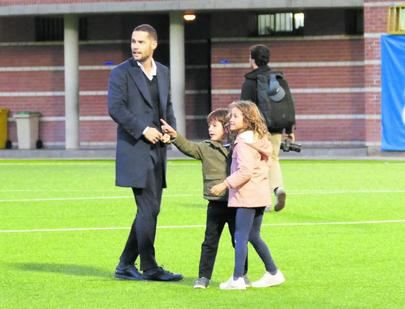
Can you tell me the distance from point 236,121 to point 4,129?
106 ft

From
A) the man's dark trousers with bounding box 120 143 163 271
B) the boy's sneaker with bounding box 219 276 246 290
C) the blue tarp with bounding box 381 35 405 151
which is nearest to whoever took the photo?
the boy's sneaker with bounding box 219 276 246 290

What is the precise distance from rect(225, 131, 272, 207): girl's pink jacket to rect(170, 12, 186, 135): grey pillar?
28.1 meters

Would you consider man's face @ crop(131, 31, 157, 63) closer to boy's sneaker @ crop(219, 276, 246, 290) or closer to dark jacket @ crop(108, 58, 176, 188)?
dark jacket @ crop(108, 58, 176, 188)

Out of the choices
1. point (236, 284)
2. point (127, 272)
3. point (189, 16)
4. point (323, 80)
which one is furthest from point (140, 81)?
point (323, 80)

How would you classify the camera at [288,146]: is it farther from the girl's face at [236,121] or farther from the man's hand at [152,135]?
the girl's face at [236,121]

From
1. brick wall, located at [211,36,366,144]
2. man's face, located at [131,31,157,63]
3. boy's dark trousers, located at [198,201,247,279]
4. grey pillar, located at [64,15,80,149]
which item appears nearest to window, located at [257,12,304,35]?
brick wall, located at [211,36,366,144]

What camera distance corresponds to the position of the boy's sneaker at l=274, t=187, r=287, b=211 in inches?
753

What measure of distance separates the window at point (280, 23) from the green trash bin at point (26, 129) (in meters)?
7.01

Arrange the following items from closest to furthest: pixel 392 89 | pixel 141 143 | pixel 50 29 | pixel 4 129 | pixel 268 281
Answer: pixel 268 281 → pixel 141 143 → pixel 392 89 → pixel 4 129 → pixel 50 29

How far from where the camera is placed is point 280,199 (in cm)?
1919

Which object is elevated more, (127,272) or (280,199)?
(280,199)

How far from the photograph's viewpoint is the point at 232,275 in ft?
42.1

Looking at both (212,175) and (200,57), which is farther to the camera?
(200,57)

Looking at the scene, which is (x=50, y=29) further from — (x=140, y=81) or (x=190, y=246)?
(x=140, y=81)
